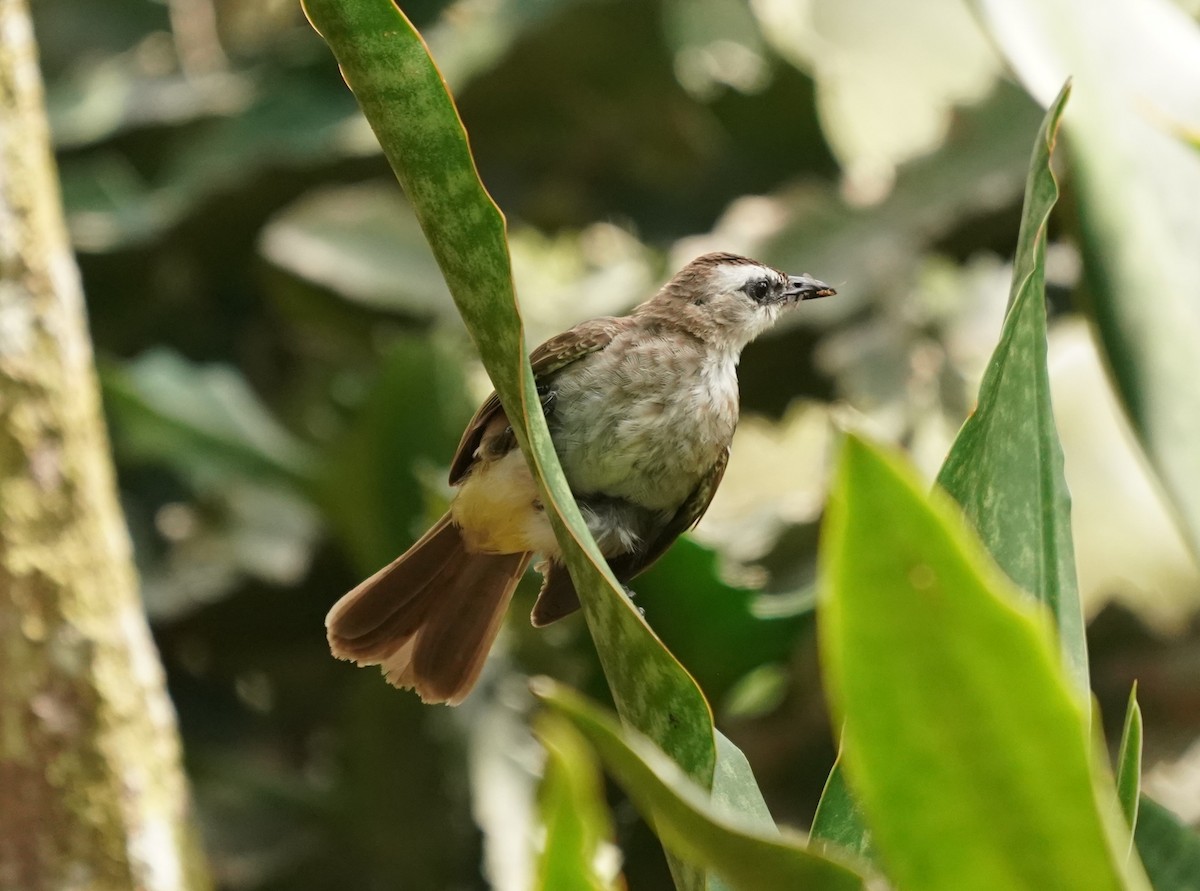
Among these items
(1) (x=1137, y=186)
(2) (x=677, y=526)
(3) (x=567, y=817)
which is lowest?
(2) (x=677, y=526)

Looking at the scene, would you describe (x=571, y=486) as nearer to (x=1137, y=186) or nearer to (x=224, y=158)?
(x=1137, y=186)

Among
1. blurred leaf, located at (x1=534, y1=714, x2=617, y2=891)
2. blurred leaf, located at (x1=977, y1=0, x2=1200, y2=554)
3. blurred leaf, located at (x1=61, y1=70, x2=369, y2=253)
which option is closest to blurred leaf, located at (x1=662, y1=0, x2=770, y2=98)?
blurred leaf, located at (x1=61, y1=70, x2=369, y2=253)

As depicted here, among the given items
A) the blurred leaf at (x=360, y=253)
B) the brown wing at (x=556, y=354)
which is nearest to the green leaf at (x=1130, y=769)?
the brown wing at (x=556, y=354)

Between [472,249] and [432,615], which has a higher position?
[472,249]

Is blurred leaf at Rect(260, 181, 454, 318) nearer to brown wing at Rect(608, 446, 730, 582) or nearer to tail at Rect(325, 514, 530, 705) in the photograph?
tail at Rect(325, 514, 530, 705)

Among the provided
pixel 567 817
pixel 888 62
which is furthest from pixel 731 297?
pixel 888 62

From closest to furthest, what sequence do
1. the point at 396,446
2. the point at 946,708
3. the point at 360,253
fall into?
1. the point at 946,708
2. the point at 396,446
3. the point at 360,253
